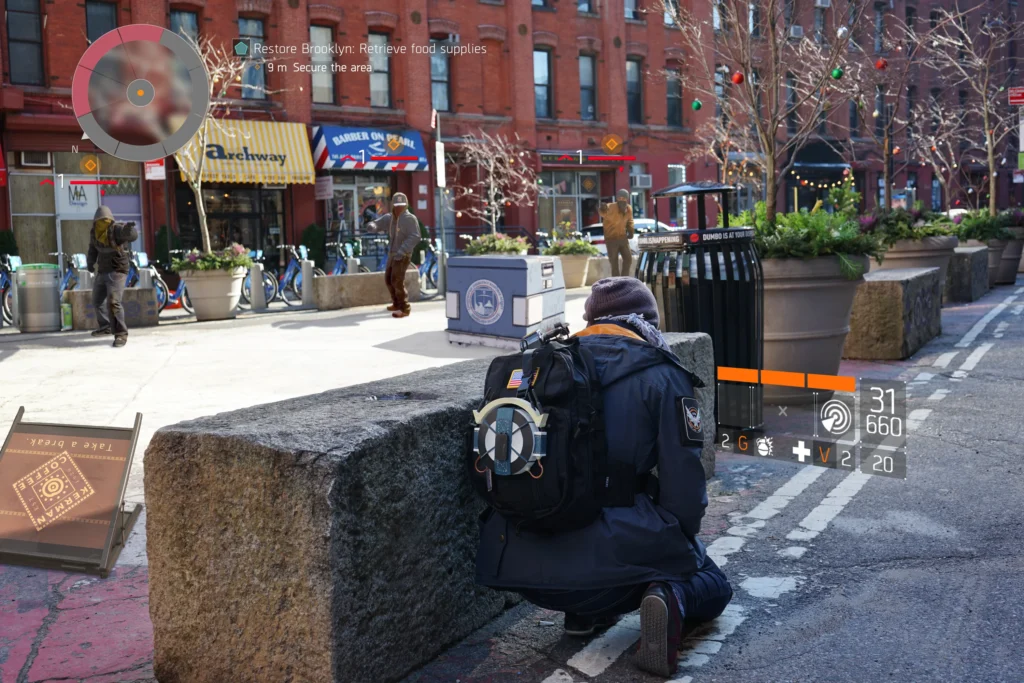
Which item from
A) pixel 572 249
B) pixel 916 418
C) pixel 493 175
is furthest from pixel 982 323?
pixel 493 175

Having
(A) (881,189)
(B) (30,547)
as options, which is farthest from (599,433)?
(A) (881,189)

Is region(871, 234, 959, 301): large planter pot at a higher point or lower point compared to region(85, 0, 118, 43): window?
lower

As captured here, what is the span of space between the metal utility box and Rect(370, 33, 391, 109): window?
20.0 metres

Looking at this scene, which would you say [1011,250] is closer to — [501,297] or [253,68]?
[501,297]

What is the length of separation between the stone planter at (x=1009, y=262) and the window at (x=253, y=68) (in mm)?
18450

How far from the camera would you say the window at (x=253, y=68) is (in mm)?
30875

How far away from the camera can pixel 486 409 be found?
12.7 feet

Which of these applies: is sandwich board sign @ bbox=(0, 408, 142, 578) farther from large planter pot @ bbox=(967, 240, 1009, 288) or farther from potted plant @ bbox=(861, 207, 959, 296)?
large planter pot @ bbox=(967, 240, 1009, 288)

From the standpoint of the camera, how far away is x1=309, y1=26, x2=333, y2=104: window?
32344 mm

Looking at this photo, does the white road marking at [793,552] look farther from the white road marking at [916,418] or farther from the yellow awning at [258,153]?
the yellow awning at [258,153]

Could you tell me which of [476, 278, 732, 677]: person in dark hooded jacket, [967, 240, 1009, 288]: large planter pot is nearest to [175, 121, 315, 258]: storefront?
[967, 240, 1009, 288]: large planter pot

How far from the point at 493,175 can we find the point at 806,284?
26.4 m

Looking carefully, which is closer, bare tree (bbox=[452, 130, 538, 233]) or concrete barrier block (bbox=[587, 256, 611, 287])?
concrete barrier block (bbox=[587, 256, 611, 287])

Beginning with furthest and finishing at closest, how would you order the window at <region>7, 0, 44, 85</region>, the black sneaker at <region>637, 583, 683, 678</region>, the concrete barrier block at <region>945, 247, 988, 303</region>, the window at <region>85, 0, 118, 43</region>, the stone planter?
1. the window at <region>85, 0, 118, 43</region>
2. the window at <region>7, 0, 44, 85</region>
3. the stone planter
4. the concrete barrier block at <region>945, 247, 988, 303</region>
5. the black sneaker at <region>637, 583, 683, 678</region>
